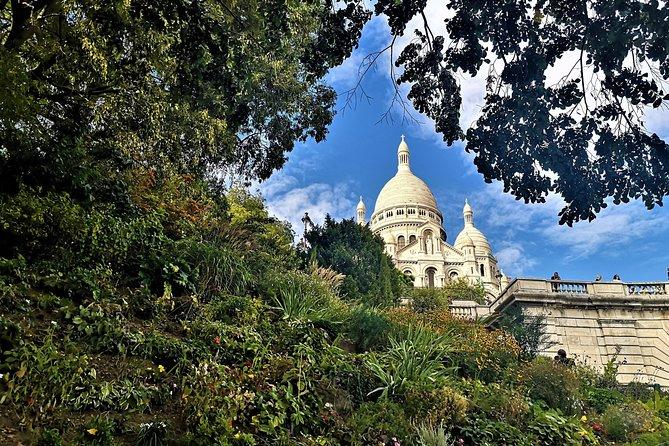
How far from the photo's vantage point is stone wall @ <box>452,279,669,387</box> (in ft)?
71.3

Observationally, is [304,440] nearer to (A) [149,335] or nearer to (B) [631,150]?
(A) [149,335]

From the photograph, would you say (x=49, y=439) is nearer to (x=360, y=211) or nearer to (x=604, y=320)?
(x=604, y=320)

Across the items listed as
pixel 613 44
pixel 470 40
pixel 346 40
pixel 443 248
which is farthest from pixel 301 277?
pixel 443 248

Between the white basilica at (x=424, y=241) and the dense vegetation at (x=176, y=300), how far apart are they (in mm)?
70348

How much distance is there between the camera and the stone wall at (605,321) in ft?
71.3

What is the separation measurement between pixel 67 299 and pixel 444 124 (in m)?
4.88

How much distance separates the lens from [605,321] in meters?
22.3

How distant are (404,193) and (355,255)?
231 ft

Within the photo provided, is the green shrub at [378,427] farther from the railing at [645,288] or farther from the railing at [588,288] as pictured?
the railing at [645,288]

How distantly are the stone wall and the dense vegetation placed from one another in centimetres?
1061

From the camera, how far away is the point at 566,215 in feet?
14.6

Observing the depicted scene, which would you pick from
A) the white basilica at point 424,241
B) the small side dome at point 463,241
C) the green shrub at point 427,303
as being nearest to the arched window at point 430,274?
the white basilica at point 424,241

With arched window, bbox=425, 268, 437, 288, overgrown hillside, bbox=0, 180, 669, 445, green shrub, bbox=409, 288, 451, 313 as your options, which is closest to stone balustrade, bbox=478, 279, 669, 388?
green shrub, bbox=409, 288, 451, 313

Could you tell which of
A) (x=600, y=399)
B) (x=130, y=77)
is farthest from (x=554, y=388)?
(x=130, y=77)
